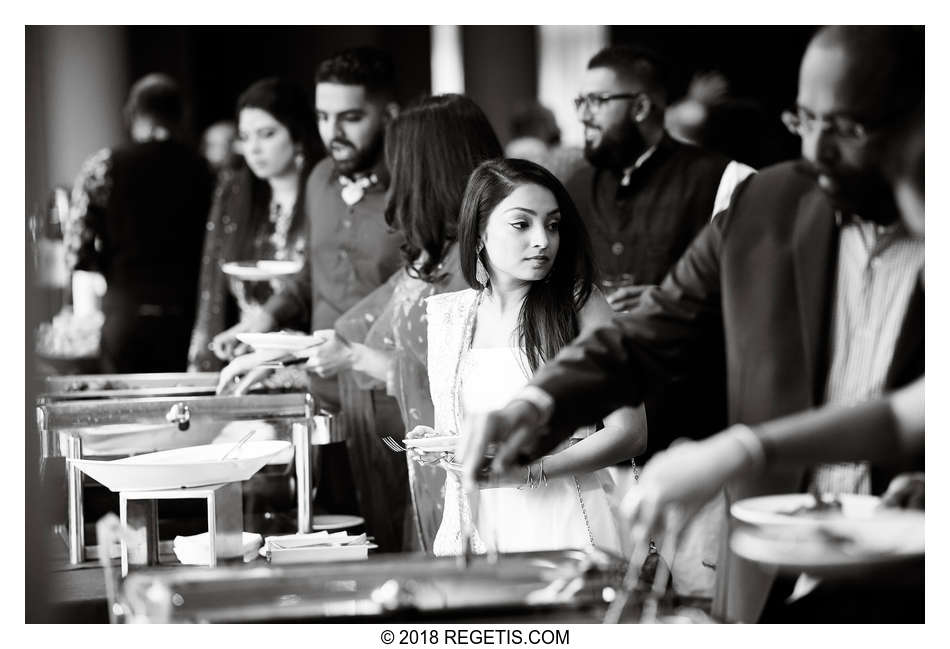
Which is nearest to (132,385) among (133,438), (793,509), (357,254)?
(133,438)

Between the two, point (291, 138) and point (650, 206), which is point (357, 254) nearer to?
point (291, 138)

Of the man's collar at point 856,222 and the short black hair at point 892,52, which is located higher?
the short black hair at point 892,52

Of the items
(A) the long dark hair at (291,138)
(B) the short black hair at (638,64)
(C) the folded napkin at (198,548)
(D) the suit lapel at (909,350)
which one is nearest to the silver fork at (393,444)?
(C) the folded napkin at (198,548)

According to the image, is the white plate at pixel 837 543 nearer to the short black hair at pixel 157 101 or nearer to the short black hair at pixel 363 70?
the short black hair at pixel 363 70

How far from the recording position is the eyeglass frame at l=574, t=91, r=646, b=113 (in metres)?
3.17

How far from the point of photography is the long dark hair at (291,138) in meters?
3.29

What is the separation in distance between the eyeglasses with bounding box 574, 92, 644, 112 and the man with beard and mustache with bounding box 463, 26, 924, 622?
0.68 meters

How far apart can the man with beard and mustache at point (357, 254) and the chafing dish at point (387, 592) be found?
894 mm

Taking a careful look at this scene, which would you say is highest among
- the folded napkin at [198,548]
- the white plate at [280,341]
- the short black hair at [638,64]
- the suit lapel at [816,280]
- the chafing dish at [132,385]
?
the short black hair at [638,64]

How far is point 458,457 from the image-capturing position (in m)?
2.80

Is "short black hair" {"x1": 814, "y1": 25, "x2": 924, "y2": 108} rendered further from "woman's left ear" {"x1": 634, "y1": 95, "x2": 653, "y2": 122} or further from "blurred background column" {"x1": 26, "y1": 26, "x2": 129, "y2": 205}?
"blurred background column" {"x1": 26, "y1": 26, "x2": 129, "y2": 205}

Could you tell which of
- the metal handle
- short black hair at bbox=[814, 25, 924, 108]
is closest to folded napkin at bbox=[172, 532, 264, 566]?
the metal handle
